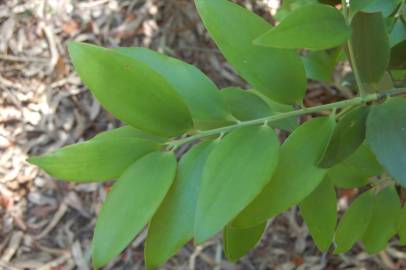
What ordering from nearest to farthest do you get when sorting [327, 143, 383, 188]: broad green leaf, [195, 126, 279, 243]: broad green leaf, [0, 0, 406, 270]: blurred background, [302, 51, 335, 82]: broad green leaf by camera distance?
[195, 126, 279, 243]: broad green leaf < [327, 143, 383, 188]: broad green leaf < [302, 51, 335, 82]: broad green leaf < [0, 0, 406, 270]: blurred background

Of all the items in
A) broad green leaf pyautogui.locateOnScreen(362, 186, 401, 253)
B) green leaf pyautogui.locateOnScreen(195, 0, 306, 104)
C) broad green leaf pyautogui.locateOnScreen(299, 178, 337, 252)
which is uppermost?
green leaf pyautogui.locateOnScreen(195, 0, 306, 104)

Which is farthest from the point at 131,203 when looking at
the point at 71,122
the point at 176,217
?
the point at 71,122

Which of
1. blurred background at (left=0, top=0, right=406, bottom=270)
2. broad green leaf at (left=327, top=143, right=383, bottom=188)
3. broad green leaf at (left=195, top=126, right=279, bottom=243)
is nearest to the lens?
broad green leaf at (left=195, top=126, right=279, bottom=243)

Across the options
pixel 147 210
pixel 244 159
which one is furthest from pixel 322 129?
pixel 147 210

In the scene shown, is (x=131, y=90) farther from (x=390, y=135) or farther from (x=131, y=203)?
(x=390, y=135)

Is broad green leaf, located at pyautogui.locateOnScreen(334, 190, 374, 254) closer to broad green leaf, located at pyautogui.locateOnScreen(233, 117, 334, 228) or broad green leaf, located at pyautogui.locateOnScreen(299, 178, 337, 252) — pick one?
broad green leaf, located at pyautogui.locateOnScreen(299, 178, 337, 252)

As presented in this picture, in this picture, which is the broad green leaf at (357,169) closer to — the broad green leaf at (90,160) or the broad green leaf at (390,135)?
the broad green leaf at (390,135)

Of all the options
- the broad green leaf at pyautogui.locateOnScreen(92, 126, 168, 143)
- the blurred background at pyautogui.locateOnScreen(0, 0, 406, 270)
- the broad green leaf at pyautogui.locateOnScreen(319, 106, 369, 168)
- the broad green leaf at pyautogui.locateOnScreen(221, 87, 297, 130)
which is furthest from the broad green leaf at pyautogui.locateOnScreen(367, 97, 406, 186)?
the blurred background at pyautogui.locateOnScreen(0, 0, 406, 270)

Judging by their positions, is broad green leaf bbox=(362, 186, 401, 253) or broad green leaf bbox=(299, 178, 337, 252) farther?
broad green leaf bbox=(362, 186, 401, 253)
